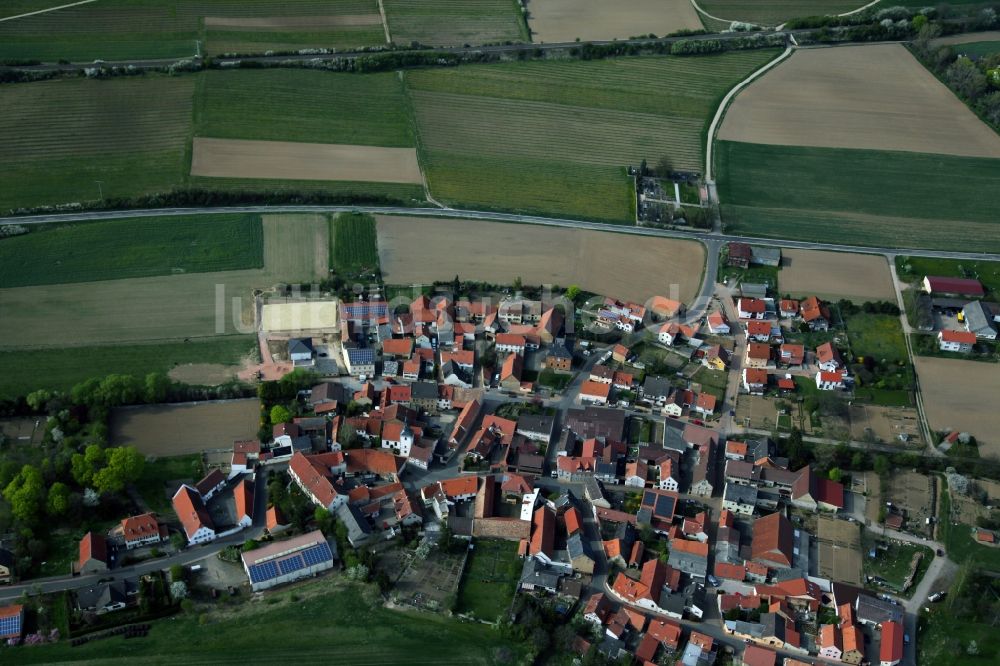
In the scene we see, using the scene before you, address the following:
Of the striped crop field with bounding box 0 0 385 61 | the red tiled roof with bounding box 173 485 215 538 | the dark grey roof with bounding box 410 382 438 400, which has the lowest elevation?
the red tiled roof with bounding box 173 485 215 538

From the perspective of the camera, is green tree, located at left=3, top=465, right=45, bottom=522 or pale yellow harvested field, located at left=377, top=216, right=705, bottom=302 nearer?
green tree, located at left=3, top=465, right=45, bottom=522

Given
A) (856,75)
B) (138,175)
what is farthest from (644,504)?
(856,75)

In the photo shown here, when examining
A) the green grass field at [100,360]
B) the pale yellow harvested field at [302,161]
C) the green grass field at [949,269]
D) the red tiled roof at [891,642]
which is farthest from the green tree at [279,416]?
the green grass field at [949,269]

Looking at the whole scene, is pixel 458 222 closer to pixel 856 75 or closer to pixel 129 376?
pixel 129 376

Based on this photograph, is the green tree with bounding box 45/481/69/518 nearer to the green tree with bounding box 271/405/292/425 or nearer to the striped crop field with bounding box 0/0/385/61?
the green tree with bounding box 271/405/292/425

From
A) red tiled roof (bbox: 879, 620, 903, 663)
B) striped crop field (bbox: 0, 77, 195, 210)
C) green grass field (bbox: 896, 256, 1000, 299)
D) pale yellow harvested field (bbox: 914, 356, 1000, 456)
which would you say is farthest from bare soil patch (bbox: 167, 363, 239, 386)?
green grass field (bbox: 896, 256, 1000, 299)
